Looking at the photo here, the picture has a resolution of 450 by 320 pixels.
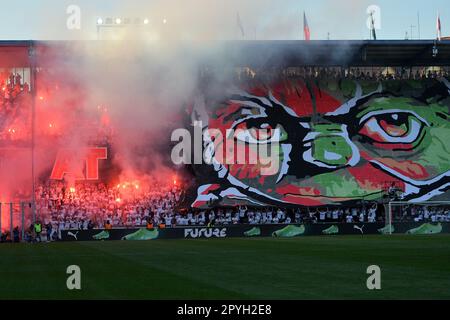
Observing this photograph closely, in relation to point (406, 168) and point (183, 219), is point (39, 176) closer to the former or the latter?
point (183, 219)

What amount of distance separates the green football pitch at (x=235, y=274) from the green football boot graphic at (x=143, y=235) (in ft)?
55.9

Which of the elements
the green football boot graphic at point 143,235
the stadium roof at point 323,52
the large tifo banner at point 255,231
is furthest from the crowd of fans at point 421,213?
the green football boot graphic at point 143,235

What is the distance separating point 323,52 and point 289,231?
602 inches

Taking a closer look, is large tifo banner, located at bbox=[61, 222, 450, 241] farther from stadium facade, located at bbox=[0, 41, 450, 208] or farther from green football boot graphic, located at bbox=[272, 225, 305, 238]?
stadium facade, located at bbox=[0, 41, 450, 208]

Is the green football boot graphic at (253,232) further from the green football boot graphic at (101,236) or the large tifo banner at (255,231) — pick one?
the green football boot graphic at (101,236)

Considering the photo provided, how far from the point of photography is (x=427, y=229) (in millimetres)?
49062

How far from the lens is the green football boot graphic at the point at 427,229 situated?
4900cm

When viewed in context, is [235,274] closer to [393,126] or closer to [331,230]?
[331,230]

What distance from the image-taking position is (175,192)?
57.6m

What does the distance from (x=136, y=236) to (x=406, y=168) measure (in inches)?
854

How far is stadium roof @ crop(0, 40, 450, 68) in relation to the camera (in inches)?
2199

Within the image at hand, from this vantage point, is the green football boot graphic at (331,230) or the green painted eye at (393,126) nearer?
the green football boot graphic at (331,230)

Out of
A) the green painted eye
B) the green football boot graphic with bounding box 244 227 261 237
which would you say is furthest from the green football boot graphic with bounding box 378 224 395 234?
the green painted eye

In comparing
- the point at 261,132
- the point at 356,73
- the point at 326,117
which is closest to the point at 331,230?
the point at 261,132
